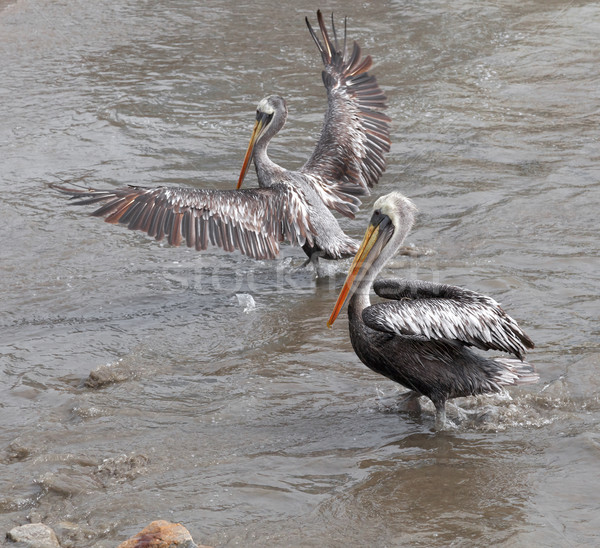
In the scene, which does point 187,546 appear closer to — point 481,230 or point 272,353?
point 272,353

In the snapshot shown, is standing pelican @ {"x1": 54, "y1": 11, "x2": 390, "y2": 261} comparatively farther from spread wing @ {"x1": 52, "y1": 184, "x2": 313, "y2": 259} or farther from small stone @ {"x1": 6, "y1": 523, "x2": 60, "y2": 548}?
small stone @ {"x1": 6, "y1": 523, "x2": 60, "y2": 548}

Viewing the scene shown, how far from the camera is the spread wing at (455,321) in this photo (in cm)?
383

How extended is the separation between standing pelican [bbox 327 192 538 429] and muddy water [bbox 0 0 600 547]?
0.24 m

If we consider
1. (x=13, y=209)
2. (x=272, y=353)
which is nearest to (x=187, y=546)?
(x=272, y=353)

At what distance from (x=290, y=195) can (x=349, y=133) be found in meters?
1.07

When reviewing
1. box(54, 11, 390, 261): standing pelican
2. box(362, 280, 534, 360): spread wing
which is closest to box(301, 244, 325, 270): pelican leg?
box(54, 11, 390, 261): standing pelican

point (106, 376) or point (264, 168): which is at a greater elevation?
point (264, 168)

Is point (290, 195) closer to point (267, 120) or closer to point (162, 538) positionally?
point (267, 120)

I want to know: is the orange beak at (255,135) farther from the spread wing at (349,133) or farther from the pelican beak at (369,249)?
the pelican beak at (369,249)

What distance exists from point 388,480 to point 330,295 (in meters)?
2.29

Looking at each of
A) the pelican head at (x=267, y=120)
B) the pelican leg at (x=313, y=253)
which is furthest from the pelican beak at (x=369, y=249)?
the pelican head at (x=267, y=120)

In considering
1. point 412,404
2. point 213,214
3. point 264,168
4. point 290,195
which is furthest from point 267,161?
point 412,404

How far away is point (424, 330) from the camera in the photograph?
3814mm

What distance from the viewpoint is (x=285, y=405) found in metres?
4.36
